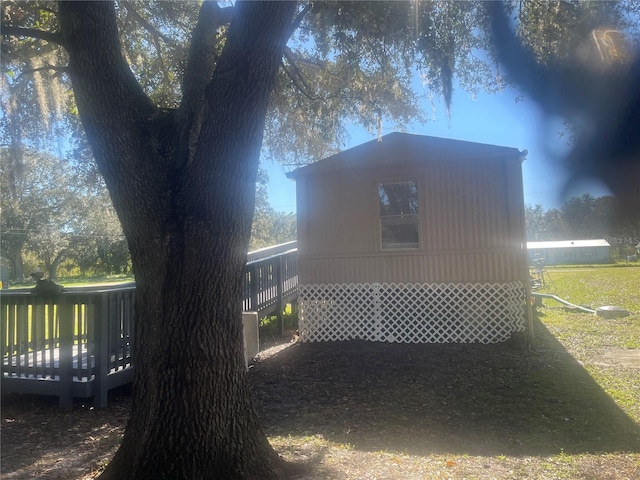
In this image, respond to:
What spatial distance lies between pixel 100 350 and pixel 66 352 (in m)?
0.39

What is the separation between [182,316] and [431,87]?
15.6 ft

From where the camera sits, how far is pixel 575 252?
4519 centimetres

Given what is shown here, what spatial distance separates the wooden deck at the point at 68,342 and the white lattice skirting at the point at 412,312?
12.5 feet

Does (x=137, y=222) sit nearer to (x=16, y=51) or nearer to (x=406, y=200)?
(x=16, y=51)

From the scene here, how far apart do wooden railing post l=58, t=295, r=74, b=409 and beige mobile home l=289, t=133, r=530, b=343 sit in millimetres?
4258

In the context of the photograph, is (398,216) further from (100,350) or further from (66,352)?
(66,352)

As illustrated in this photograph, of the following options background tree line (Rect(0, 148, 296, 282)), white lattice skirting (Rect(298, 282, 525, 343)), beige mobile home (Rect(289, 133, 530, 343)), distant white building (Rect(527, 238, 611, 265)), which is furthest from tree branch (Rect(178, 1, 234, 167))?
distant white building (Rect(527, 238, 611, 265))

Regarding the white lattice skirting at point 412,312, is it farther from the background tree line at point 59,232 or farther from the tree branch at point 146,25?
the background tree line at point 59,232

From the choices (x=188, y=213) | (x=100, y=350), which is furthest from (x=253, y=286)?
(x=188, y=213)

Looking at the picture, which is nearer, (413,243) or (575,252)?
(413,243)

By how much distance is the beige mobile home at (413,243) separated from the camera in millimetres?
7770

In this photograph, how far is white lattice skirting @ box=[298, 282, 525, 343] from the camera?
305 inches

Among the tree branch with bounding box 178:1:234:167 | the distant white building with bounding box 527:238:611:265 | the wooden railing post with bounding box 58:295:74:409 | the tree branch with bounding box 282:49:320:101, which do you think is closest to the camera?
the tree branch with bounding box 178:1:234:167

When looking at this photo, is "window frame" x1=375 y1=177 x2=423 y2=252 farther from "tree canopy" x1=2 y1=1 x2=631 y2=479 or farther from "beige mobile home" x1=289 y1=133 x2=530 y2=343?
"tree canopy" x1=2 y1=1 x2=631 y2=479
